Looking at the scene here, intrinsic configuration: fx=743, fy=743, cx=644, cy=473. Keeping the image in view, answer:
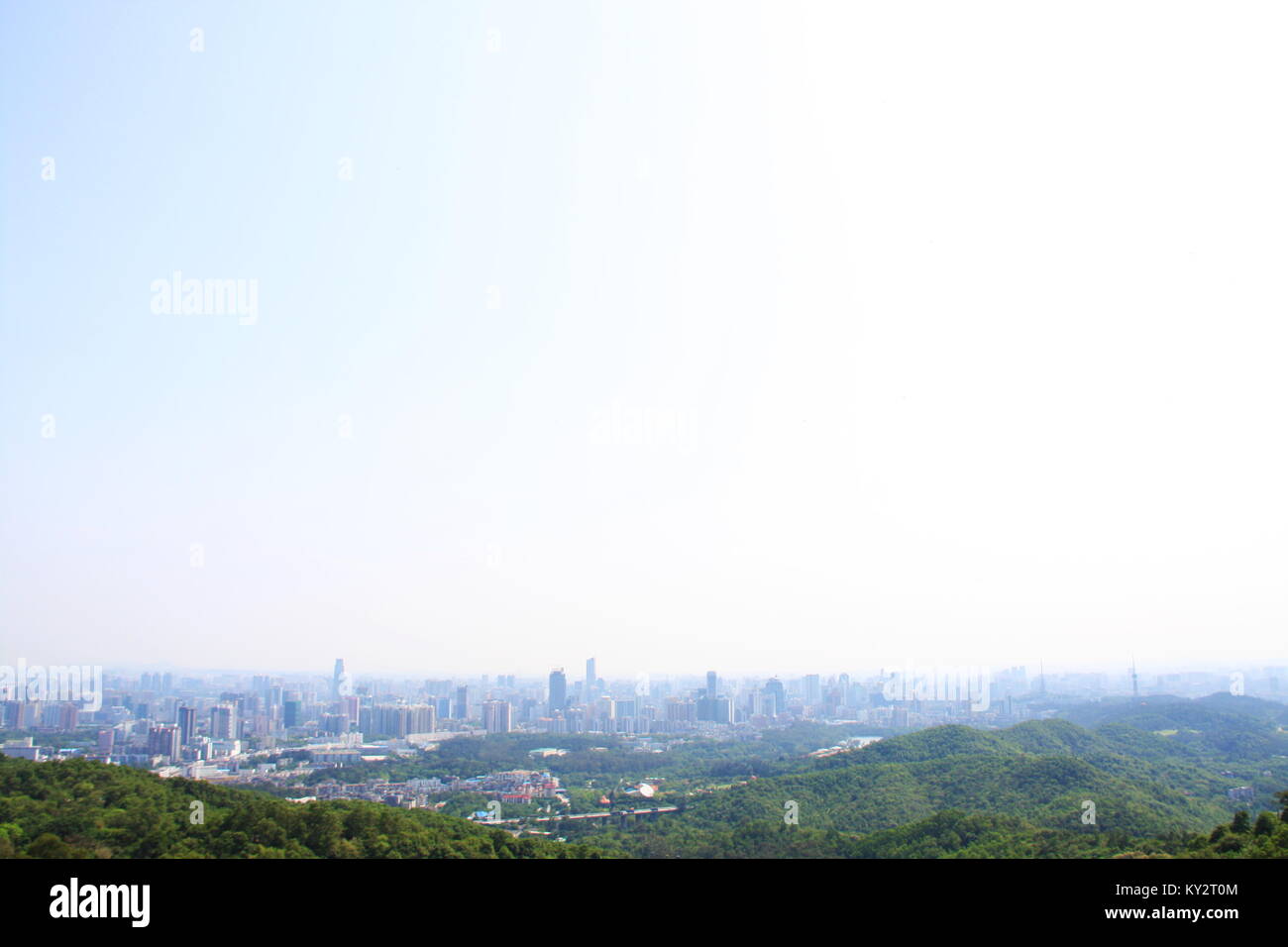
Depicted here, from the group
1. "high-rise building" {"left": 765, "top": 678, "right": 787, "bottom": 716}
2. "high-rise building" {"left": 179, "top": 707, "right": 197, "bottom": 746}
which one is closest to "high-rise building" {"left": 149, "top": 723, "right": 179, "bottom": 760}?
"high-rise building" {"left": 179, "top": 707, "right": 197, "bottom": 746}

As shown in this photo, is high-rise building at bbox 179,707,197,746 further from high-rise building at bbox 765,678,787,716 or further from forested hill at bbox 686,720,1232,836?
high-rise building at bbox 765,678,787,716

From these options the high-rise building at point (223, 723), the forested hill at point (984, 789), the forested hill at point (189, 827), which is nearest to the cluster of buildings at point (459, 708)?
the high-rise building at point (223, 723)

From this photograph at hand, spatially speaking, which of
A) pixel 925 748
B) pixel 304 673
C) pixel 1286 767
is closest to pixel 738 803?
pixel 925 748

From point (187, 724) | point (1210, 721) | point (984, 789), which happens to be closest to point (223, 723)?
point (187, 724)

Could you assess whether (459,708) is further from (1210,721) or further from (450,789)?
(1210,721)
